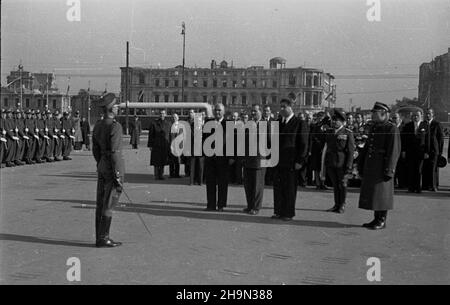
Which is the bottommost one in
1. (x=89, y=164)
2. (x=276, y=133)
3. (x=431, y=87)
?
(x=89, y=164)

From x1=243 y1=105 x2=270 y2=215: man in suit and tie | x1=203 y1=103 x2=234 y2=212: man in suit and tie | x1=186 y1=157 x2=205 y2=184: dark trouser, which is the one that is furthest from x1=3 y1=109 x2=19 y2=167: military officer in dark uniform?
x1=243 y1=105 x2=270 y2=215: man in suit and tie

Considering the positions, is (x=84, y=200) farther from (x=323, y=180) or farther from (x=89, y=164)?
(x=89, y=164)

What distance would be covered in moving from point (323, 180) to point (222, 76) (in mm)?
16766

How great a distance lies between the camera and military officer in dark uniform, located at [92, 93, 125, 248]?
6703mm

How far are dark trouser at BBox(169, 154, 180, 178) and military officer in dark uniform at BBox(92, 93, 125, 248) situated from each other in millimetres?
8092

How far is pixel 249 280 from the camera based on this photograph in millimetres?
5320

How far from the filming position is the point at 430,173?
12.6 m

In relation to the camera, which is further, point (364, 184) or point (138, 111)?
point (138, 111)

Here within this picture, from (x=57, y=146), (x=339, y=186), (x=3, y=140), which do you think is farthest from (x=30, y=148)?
(x=339, y=186)

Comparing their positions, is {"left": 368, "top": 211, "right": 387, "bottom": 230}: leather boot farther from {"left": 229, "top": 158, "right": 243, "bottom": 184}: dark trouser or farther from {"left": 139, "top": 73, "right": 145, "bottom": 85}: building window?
{"left": 139, "top": 73, "right": 145, "bottom": 85}: building window

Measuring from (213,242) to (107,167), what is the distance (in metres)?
1.71

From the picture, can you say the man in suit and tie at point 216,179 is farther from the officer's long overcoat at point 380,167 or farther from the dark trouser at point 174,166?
the dark trouser at point 174,166

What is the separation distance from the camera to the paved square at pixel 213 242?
18.1ft
